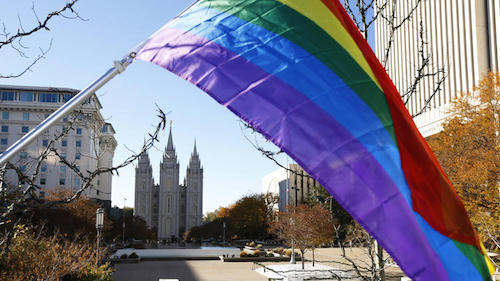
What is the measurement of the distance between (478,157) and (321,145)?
Result: 2520 cm

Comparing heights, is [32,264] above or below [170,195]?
below

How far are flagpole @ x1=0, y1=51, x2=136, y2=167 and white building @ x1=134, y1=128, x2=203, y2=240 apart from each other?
424 ft

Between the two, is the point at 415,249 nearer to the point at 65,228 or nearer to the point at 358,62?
the point at 358,62

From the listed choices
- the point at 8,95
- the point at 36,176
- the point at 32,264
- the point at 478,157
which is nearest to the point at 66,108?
the point at 36,176

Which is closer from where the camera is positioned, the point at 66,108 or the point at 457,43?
the point at 66,108

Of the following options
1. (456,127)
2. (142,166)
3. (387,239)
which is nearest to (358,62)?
(387,239)

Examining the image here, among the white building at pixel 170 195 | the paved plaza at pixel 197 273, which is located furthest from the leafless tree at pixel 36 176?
the white building at pixel 170 195

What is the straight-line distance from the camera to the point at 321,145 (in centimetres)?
250

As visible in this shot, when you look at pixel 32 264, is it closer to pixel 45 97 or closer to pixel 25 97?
pixel 45 97

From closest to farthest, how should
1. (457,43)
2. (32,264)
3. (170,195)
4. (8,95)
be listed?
(32,264)
(457,43)
(8,95)
(170,195)

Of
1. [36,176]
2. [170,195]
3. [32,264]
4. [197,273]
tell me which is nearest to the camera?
[36,176]

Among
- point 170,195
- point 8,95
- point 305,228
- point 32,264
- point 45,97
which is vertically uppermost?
point 8,95

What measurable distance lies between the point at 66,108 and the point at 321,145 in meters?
1.32

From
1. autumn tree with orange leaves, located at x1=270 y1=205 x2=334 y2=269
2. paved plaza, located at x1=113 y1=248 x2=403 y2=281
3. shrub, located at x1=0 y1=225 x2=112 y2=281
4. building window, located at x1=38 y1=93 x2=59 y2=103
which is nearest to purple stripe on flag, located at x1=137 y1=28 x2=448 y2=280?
shrub, located at x1=0 y1=225 x2=112 y2=281
